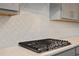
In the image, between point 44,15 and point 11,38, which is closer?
point 11,38

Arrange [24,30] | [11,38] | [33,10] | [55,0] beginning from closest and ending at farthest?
[55,0] → [11,38] → [24,30] → [33,10]

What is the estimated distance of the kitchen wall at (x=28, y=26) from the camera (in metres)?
1.32

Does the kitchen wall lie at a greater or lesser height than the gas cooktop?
greater

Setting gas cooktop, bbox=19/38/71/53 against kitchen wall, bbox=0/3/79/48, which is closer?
gas cooktop, bbox=19/38/71/53

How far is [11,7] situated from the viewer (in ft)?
3.18

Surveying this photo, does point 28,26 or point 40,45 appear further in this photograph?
point 28,26

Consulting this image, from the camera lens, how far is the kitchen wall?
132 cm

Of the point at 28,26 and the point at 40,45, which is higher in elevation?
the point at 28,26

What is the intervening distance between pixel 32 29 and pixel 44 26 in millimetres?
308

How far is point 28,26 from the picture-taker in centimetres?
160

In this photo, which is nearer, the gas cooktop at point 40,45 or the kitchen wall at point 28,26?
the gas cooktop at point 40,45

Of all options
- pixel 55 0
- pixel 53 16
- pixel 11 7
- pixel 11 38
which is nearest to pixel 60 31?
pixel 53 16

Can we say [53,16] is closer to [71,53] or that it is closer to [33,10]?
[33,10]

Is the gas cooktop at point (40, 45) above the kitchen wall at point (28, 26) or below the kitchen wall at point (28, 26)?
below
